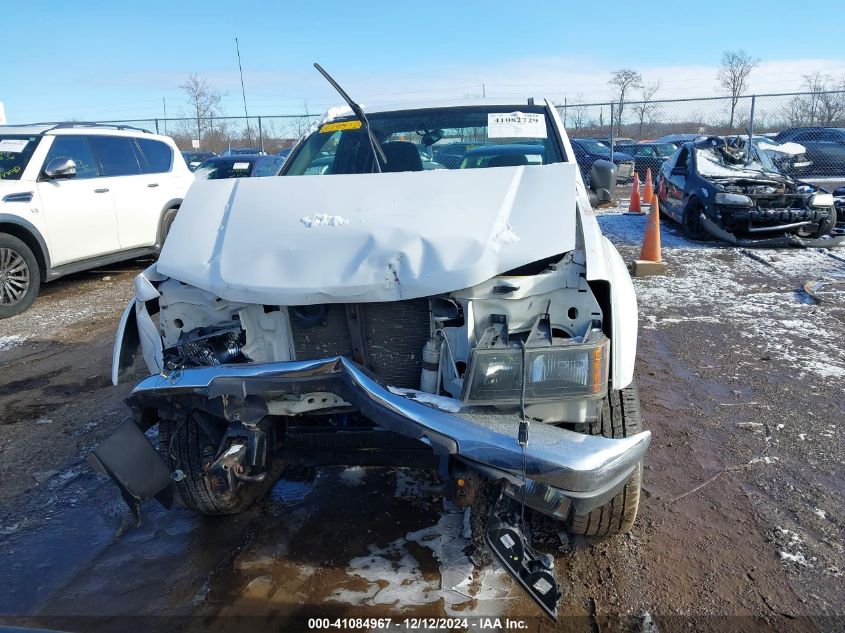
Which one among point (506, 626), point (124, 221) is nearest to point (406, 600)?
point (506, 626)

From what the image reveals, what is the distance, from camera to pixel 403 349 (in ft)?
8.96

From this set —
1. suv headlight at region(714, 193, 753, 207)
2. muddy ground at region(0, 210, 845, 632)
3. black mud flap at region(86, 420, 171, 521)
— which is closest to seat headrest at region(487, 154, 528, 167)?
muddy ground at region(0, 210, 845, 632)

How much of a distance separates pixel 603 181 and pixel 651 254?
4.88 meters

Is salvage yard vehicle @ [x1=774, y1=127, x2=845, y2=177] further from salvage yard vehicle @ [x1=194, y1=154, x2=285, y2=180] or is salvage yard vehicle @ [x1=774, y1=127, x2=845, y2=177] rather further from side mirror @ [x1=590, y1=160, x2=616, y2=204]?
side mirror @ [x1=590, y1=160, x2=616, y2=204]

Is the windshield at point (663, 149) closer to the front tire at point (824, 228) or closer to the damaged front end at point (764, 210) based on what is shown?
the damaged front end at point (764, 210)

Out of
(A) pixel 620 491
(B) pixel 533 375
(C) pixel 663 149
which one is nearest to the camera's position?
(B) pixel 533 375

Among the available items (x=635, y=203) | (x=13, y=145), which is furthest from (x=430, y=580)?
(x=635, y=203)

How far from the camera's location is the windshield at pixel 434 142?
4055mm

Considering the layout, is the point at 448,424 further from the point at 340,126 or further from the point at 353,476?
the point at 340,126

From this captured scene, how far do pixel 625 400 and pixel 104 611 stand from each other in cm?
230

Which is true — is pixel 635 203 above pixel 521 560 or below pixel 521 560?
below

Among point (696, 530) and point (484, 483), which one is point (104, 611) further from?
point (696, 530)

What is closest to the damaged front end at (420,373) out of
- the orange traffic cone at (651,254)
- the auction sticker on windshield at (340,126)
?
the auction sticker on windshield at (340,126)

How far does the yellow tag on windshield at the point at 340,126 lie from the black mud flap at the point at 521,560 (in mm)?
2891
